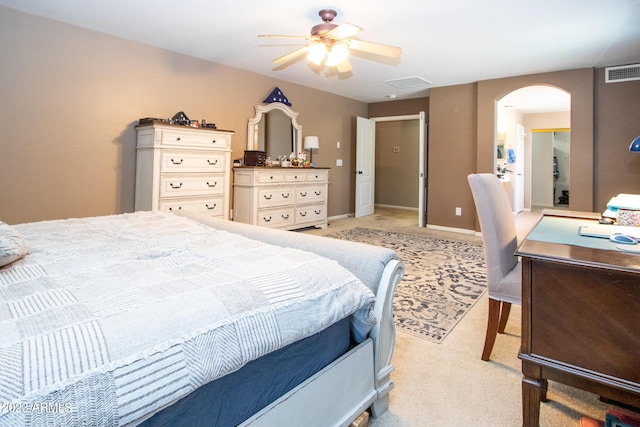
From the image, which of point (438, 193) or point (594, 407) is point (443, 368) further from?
point (438, 193)

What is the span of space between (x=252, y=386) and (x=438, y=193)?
5563 millimetres

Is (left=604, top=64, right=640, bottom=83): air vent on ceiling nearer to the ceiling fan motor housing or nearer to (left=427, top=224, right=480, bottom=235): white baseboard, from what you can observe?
(left=427, top=224, right=480, bottom=235): white baseboard

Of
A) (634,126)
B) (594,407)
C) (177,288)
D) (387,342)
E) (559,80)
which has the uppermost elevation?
(559,80)

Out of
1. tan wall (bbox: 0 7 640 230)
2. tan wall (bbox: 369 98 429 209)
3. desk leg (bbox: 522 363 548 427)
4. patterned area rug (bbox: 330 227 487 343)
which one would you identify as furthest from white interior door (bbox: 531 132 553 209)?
desk leg (bbox: 522 363 548 427)

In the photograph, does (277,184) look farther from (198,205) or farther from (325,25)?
(325,25)

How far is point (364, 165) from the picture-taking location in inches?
280

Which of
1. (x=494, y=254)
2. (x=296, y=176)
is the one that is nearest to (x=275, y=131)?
(x=296, y=176)

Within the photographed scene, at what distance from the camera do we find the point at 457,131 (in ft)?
18.6

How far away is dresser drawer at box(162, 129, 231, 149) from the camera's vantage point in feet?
12.1

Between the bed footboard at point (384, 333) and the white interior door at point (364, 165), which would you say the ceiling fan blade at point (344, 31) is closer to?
the bed footboard at point (384, 333)

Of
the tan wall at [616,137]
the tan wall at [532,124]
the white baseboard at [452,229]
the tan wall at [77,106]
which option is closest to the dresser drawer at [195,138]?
the tan wall at [77,106]

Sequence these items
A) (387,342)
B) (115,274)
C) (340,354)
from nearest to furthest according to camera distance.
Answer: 1. (115,274)
2. (340,354)
3. (387,342)

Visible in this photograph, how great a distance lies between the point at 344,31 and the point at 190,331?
8.85 feet

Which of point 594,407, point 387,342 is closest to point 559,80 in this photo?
point 594,407
